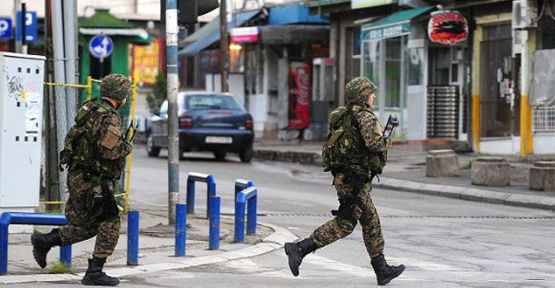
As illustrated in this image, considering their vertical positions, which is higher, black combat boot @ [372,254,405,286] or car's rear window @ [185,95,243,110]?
car's rear window @ [185,95,243,110]

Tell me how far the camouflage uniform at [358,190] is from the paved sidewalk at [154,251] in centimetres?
179

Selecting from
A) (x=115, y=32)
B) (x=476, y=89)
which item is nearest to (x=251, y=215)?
(x=476, y=89)

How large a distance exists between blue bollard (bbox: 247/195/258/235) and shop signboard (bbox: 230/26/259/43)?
27.2 meters

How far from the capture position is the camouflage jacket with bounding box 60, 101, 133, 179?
10.7m

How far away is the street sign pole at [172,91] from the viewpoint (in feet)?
47.5

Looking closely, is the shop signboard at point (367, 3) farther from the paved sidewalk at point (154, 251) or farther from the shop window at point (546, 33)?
the paved sidewalk at point (154, 251)

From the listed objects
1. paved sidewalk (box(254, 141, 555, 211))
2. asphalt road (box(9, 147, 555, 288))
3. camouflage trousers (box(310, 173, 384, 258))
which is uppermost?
camouflage trousers (box(310, 173, 384, 258))

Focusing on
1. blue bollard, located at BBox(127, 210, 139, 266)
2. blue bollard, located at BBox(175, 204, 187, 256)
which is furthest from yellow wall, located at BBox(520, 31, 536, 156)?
blue bollard, located at BBox(127, 210, 139, 266)

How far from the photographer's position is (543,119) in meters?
28.6

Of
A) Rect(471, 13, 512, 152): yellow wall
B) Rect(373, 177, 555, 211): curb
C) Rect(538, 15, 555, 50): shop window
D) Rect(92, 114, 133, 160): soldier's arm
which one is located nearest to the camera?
Rect(92, 114, 133, 160): soldier's arm

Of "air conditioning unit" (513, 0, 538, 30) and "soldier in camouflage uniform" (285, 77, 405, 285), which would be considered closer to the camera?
"soldier in camouflage uniform" (285, 77, 405, 285)

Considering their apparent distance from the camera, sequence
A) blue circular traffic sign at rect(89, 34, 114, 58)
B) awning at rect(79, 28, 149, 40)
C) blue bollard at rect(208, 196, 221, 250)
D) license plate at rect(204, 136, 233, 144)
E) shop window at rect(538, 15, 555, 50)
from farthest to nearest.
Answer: awning at rect(79, 28, 149, 40), blue circular traffic sign at rect(89, 34, 114, 58), license plate at rect(204, 136, 233, 144), shop window at rect(538, 15, 555, 50), blue bollard at rect(208, 196, 221, 250)

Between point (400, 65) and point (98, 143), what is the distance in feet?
84.8

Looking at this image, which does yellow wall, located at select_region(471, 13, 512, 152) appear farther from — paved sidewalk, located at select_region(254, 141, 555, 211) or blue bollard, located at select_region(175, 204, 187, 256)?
blue bollard, located at select_region(175, 204, 187, 256)
